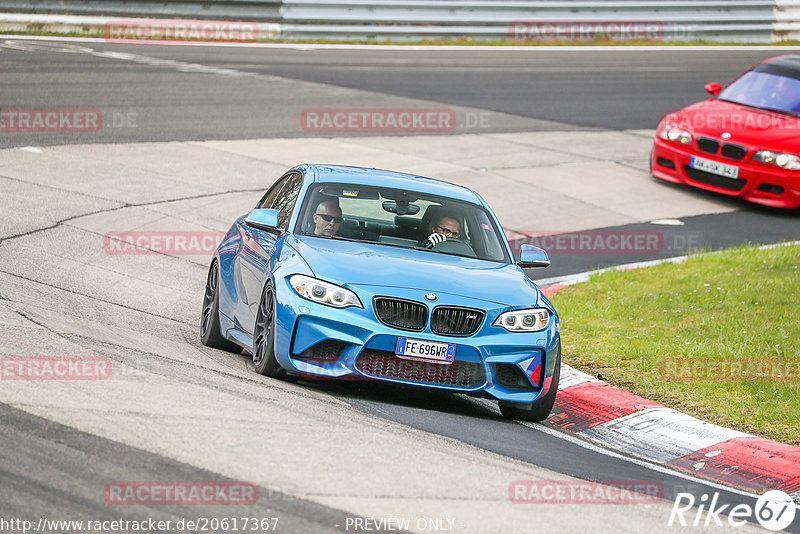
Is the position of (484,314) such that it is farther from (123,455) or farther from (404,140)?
(404,140)

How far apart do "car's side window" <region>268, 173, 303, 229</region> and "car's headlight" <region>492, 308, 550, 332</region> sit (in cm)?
193

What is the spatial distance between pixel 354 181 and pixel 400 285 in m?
1.62

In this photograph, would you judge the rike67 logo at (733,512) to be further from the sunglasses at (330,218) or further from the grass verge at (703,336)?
Result: the sunglasses at (330,218)

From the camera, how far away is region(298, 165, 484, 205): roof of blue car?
923 centimetres

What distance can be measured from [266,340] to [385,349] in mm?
895

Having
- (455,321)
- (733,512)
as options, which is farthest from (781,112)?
(733,512)

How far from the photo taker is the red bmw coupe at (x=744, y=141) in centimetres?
1736

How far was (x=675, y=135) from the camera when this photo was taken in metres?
18.4

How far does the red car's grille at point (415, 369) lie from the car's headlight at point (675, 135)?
1136cm

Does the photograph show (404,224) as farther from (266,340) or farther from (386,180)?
(266,340)

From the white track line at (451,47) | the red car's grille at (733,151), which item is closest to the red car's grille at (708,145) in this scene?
the red car's grille at (733,151)

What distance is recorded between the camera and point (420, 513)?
5445mm

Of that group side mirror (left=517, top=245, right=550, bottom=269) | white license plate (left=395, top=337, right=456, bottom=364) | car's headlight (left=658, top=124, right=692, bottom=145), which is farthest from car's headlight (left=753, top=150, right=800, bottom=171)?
white license plate (left=395, top=337, right=456, bottom=364)

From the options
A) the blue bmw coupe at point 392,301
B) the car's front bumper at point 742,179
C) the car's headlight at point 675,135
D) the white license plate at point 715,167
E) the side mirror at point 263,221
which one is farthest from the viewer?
the car's headlight at point 675,135
